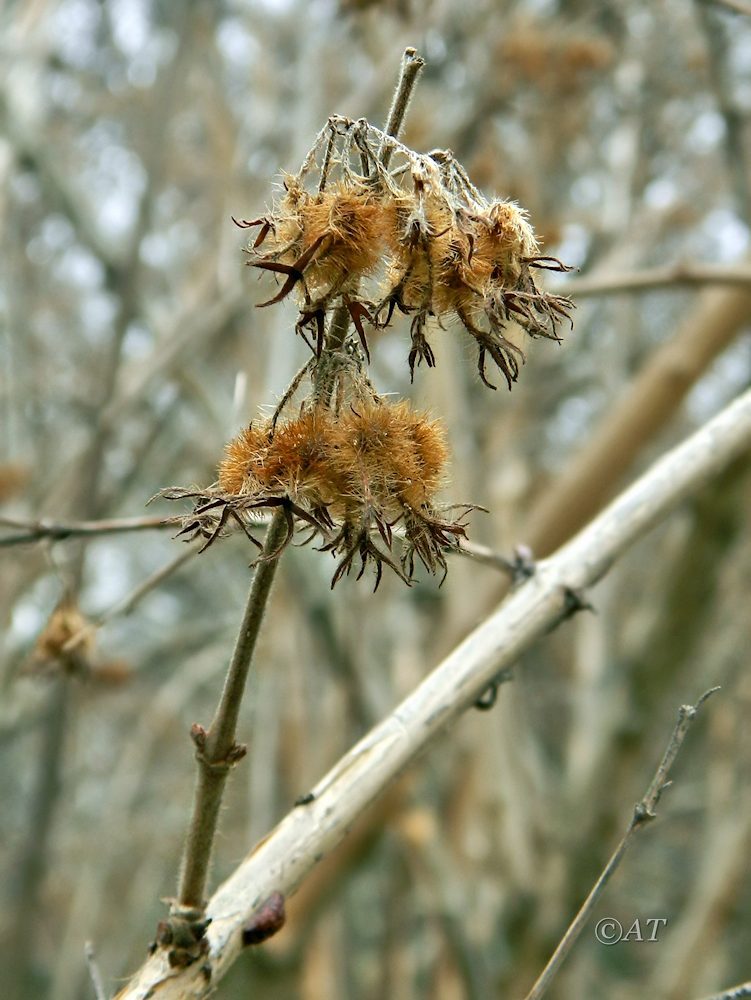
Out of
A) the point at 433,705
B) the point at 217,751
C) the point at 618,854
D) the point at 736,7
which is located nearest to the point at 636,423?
the point at 736,7

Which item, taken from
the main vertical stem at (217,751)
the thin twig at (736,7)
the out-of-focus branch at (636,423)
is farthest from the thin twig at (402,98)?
the out-of-focus branch at (636,423)

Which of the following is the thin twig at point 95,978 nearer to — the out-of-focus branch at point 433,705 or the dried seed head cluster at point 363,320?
the out-of-focus branch at point 433,705

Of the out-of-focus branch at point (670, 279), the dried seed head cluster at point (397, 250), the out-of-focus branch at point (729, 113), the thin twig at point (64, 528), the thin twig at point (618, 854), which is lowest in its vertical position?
the thin twig at point (618, 854)

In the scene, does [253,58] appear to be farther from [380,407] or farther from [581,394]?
[380,407]

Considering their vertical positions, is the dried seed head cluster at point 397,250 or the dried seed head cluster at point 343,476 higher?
the dried seed head cluster at point 397,250

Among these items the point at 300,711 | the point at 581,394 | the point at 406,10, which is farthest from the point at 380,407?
the point at 581,394

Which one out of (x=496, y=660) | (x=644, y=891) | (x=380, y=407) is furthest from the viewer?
(x=644, y=891)

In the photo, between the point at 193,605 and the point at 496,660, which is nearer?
the point at 496,660
